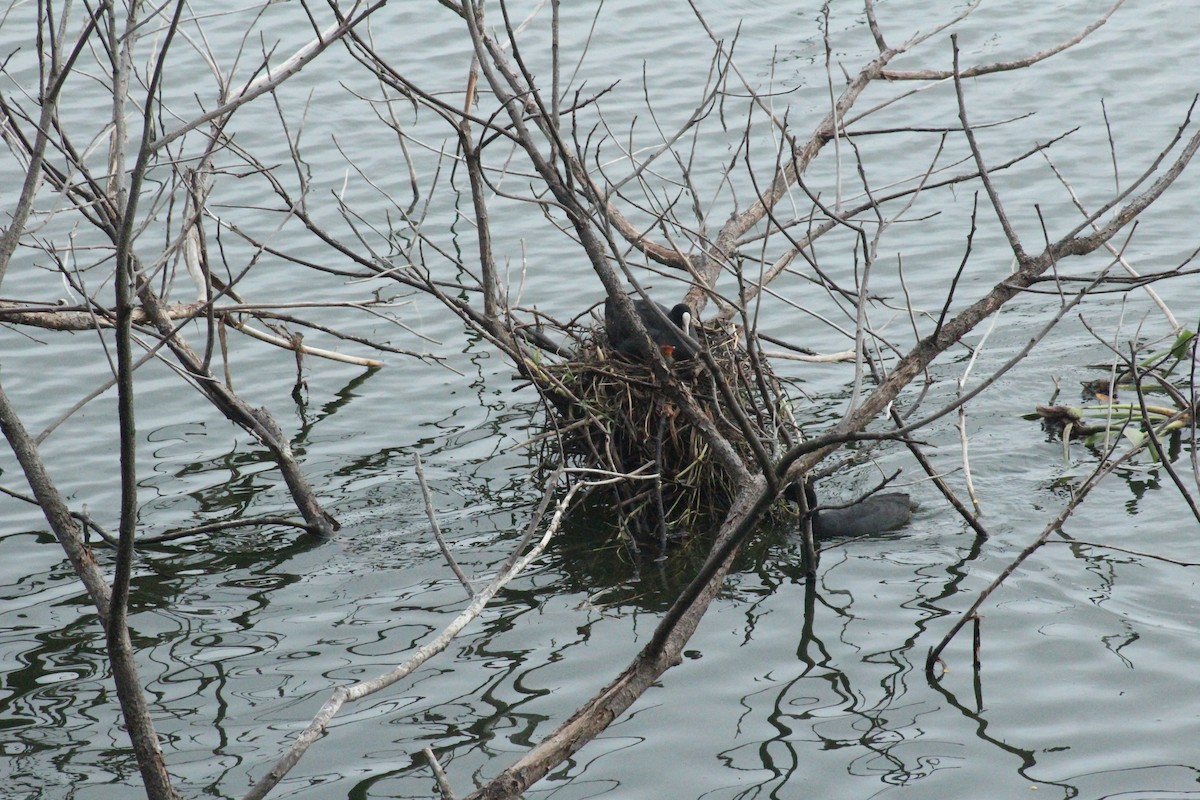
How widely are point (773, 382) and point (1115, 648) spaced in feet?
5.75

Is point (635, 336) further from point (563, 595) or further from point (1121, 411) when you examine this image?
point (1121, 411)

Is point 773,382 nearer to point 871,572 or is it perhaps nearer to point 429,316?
point 871,572

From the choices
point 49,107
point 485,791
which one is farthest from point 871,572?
point 49,107

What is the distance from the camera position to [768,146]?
31.5 feet

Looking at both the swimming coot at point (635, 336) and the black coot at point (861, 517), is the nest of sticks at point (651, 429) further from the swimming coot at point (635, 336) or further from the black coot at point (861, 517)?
the black coot at point (861, 517)

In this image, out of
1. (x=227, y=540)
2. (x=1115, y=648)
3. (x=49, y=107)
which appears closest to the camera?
(x=49, y=107)

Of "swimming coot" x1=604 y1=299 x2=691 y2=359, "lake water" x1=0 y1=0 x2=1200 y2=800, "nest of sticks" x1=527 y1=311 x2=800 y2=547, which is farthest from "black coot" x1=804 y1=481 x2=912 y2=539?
"swimming coot" x1=604 y1=299 x2=691 y2=359

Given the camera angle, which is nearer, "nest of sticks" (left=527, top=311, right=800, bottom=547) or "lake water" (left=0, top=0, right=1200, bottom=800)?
"lake water" (left=0, top=0, right=1200, bottom=800)

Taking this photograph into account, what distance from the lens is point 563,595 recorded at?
203 inches

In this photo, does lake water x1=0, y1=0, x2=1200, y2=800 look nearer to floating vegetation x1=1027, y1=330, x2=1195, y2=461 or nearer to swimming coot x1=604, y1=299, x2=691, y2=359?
floating vegetation x1=1027, y1=330, x2=1195, y2=461

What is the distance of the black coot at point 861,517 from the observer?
18.0ft

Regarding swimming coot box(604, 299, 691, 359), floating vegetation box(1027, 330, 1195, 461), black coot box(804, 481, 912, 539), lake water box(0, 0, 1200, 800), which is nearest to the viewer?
lake water box(0, 0, 1200, 800)

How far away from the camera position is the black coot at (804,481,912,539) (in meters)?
5.48

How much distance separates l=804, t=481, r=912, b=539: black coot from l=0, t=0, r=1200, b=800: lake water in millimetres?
80
